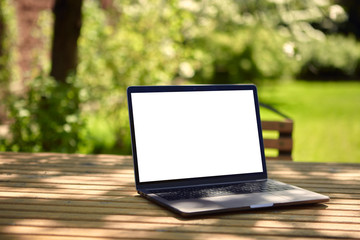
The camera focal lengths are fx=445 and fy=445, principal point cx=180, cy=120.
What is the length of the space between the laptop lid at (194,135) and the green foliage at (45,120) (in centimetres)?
245

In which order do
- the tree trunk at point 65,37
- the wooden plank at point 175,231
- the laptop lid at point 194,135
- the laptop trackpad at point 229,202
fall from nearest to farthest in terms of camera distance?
1. the wooden plank at point 175,231
2. the laptop trackpad at point 229,202
3. the laptop lid at point 194,135
4. the tree trunk at point 65,37

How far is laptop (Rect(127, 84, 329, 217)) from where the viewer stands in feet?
5.03

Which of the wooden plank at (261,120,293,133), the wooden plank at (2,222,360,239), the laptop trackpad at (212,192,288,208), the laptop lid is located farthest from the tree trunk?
the wooden plank at (2,222,360,239)

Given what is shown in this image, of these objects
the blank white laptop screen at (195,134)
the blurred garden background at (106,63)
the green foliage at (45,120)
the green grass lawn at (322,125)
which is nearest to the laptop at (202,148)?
the blank white laptop screen at (195,134)

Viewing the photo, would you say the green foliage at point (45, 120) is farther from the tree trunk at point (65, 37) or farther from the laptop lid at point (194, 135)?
the laptop lid at point (194, 135)

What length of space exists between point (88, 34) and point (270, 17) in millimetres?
2467

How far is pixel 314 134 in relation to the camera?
7691mm

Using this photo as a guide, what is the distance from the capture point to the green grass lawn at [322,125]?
629 cm

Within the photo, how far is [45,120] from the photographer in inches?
155

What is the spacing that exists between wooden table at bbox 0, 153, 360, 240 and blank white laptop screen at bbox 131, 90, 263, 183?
7.1 inches

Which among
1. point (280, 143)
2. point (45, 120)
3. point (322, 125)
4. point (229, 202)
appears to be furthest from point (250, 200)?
point (322, 125)

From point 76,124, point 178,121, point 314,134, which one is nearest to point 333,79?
point 314,134

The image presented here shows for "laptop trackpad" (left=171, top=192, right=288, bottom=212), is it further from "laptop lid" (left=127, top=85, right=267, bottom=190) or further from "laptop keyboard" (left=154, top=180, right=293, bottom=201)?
"laptop lid" (left=127, top=85, right=267, bottom=190)

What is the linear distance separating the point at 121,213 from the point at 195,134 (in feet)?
1.64
